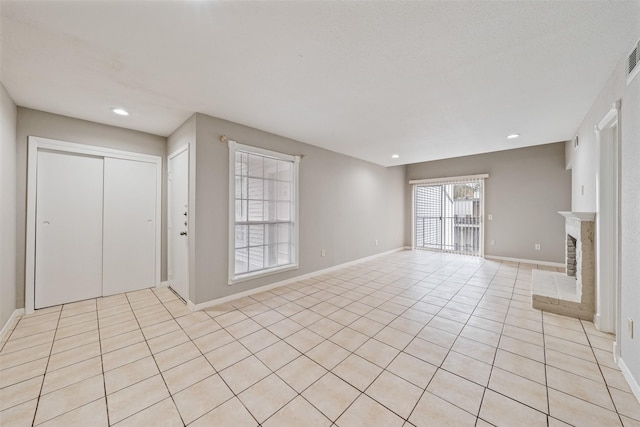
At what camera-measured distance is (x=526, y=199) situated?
17.5 ft

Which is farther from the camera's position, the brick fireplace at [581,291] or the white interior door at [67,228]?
the white interior door at [67,228]

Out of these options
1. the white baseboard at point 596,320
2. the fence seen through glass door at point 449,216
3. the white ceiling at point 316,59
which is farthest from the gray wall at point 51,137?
the fence seen through glass door at point 449,216

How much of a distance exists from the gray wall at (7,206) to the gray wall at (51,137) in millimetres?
95

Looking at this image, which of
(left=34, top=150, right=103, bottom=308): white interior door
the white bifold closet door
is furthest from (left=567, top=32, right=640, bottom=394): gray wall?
(left=34, top=150, right=103, bottom=308): white interior door

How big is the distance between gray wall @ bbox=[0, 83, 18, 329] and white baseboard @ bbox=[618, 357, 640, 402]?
5.22 m

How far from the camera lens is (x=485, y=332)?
237 centimetres

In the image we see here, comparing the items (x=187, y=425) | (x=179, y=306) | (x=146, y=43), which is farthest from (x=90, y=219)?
(x=187, y=425)

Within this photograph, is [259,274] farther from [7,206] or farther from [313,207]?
[7,206]

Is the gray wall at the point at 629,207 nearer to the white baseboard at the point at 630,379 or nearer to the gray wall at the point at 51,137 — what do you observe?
the white baseboard at the point at 630,379

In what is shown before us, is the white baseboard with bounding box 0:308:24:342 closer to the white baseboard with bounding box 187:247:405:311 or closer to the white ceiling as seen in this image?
the white baseboard with bounding box 187:247:405:311

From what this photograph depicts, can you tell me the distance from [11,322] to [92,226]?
123cm

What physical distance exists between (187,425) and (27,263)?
124 inches

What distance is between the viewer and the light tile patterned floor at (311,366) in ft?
4.71

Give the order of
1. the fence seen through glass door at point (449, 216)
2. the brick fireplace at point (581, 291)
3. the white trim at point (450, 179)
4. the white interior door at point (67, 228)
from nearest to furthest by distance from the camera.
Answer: the brick fireplace at point (581, 291) < the white interior door at point (67, 228) < the white trim at point (450, 179) < the fence seen through glass door at point (449, 216)
